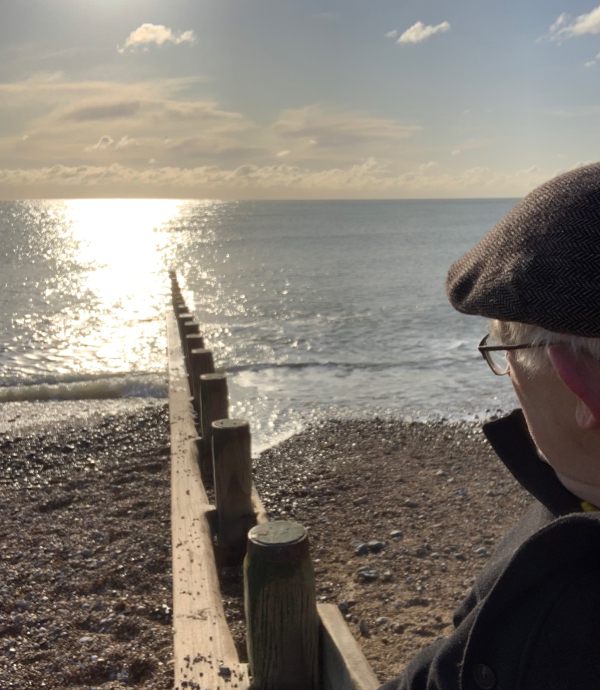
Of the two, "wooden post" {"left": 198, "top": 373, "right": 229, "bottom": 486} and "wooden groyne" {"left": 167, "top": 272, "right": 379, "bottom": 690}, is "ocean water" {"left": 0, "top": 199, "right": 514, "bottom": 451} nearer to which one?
"wooden post" {"left": 198, "top": 373, "right": 229, "bottom": 486}

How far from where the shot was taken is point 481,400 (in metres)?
13.7

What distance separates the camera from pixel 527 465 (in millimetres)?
1625

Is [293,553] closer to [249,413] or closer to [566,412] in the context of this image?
[566,412]

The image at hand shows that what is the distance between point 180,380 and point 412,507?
2862 millimetres

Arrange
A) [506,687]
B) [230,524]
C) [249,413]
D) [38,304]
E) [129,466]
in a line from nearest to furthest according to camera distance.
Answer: [506,687]
[230,524]
[129,466]
[249,413]
[38,304]

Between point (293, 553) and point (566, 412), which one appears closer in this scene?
point (566, 412)

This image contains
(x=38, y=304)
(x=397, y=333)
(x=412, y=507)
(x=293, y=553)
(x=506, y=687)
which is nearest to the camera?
(x=506, y=687)

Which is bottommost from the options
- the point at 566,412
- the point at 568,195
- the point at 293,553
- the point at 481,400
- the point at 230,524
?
the point at 481,400

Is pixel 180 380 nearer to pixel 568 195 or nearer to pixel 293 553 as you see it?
pixel 293 553

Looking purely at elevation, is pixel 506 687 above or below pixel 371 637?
above

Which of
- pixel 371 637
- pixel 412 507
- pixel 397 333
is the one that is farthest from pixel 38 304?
pixel 371 637

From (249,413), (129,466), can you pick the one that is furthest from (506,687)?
(249,413)

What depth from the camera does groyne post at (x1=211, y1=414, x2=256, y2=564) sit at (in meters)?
3.92

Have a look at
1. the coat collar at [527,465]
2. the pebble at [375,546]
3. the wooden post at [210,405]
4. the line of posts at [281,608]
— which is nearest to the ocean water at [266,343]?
the pebble at [375,546]
